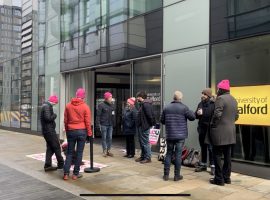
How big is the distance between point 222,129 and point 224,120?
171 mm

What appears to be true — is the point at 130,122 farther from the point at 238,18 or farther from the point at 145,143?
the point at 238,18

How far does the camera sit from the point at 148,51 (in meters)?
11.7

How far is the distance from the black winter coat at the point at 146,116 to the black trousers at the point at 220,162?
8.69 feet

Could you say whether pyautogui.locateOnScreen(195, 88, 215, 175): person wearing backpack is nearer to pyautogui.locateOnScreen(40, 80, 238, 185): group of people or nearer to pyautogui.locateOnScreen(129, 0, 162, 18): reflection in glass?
pyautogui.locateOnScreen(40, 80, 238, 185): group of people

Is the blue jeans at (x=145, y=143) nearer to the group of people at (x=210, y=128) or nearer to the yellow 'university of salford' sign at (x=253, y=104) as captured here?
the group of people at (x=210, y=128)

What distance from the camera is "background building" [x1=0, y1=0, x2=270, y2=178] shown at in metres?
8.72

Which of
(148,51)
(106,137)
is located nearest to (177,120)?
(106,137)

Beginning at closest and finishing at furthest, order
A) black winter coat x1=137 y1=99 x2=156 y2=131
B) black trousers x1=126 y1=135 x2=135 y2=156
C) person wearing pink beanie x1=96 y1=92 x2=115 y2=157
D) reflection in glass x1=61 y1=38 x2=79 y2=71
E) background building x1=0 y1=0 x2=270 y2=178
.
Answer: background building x1=0 y1=0 x2=270 y2=178 → black winter coat x1=137 y1=99 x2=156 y2=131 → black trousers x1=126 y1=135 x2=135 y2=156 → person wearing pink beanie x1=96 y1=92 x2=115 y2=157 → reflection in glass x1=61 y1=38 x2=79 y2=71

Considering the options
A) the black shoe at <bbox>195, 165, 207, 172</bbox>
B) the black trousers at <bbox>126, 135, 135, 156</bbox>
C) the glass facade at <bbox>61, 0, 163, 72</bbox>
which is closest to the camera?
the black shoe at <bbox>195, 165, 207, 172</bbox>

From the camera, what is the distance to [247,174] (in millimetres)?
8609

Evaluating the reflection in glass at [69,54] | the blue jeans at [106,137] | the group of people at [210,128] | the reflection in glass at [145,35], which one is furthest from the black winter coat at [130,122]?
the reflection in glass at [69,54]

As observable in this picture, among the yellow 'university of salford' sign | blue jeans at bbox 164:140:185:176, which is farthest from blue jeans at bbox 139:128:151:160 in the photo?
the yellow 'university of salford' sign

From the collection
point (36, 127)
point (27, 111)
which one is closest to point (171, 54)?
point (36, 127)

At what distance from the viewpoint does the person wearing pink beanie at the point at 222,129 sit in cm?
746
